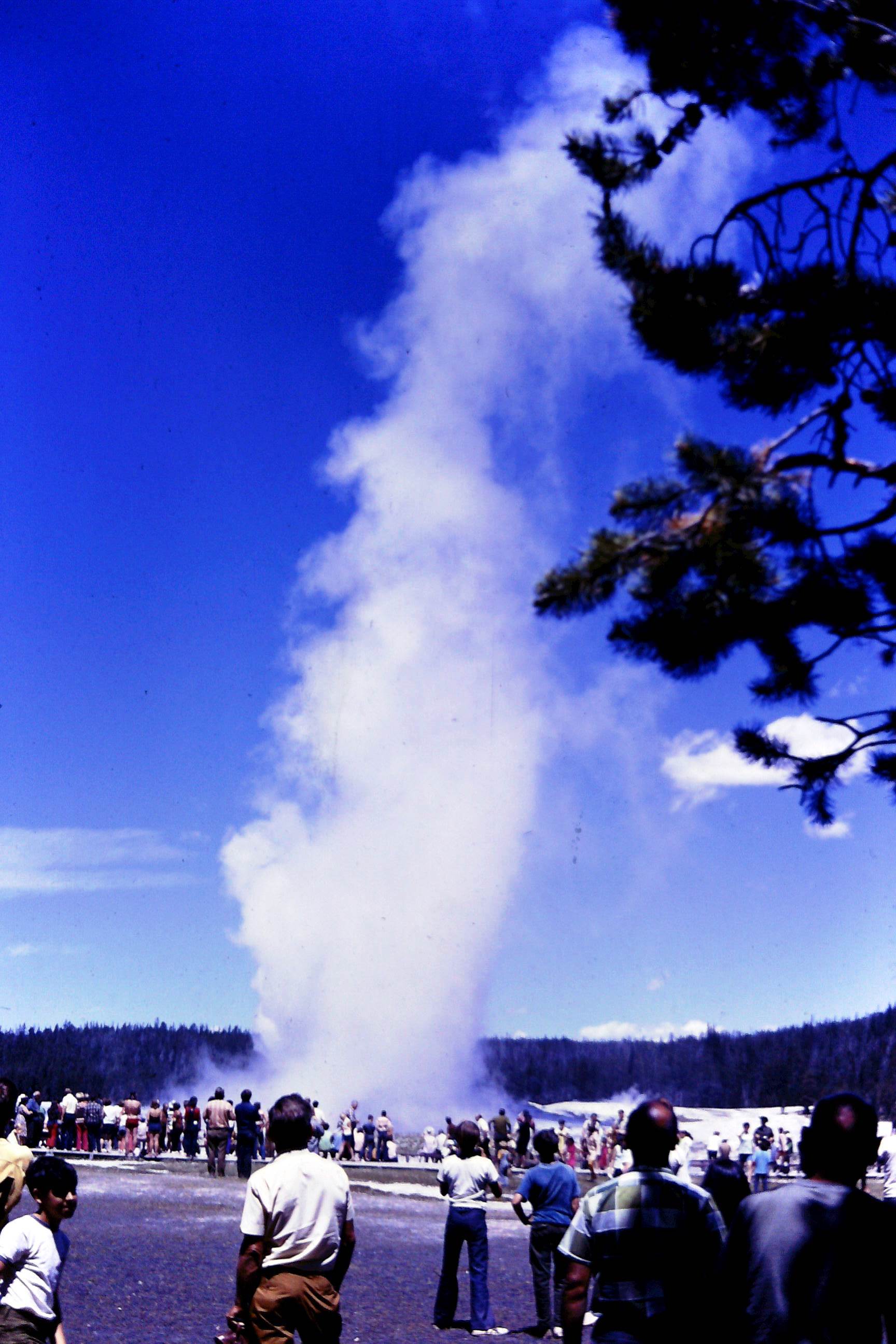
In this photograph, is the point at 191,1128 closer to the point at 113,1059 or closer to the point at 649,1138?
the point at 649,1138

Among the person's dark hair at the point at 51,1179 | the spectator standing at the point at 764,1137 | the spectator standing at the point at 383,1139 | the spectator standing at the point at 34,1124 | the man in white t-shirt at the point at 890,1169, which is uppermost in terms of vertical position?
the person's dark hair at the point at 51,1179

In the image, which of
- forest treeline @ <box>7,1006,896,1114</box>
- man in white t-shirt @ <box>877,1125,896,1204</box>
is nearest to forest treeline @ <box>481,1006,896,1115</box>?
forest treeline @ <box>7,1006,896,1114</box>

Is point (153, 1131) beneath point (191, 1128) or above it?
beneath

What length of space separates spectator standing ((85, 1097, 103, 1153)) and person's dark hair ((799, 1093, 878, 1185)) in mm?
30291

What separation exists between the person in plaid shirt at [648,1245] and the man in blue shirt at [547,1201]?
518cm

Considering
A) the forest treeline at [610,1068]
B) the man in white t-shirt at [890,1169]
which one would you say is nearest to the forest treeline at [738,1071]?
the forest treeline at [610,1068]

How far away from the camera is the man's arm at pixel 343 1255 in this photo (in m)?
5.26

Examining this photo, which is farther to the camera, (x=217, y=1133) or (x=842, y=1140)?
(x=217, y=1133)

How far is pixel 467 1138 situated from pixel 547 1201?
0.80m

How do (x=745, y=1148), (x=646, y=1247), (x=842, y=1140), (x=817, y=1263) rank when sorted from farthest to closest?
(x=745, y=1148), (x=646, y=1247), (x=842, y=1140), (x=817, y=1263)

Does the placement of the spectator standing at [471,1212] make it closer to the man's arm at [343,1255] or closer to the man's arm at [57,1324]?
the man's arm at [343,1255]

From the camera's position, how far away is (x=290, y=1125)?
209 inches

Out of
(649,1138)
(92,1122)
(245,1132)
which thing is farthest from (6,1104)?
(92,1122)

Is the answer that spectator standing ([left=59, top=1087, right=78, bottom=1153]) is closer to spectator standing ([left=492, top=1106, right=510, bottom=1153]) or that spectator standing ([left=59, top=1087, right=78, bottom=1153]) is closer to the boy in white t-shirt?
spectator standing ([left=492, top=1106, right=510, bottom=1153])
